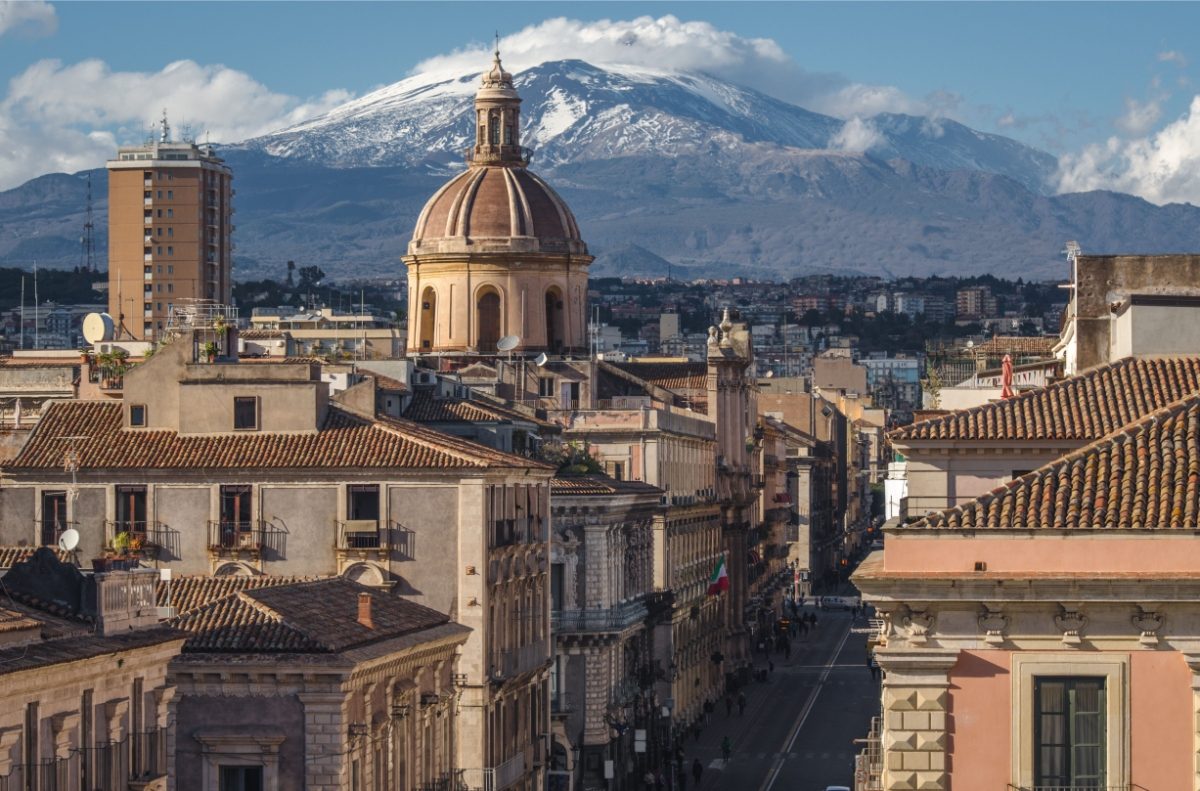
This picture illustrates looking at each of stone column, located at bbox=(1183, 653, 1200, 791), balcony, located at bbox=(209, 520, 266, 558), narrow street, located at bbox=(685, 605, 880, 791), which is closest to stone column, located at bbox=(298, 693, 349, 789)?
balcony, located at bbox=(209, 520, 266, 558)

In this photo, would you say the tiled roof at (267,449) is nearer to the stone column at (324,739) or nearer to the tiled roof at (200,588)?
the tiled roof at (200,588)

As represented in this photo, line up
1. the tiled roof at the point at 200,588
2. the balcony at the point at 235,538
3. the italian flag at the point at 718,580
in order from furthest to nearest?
the italian flag at the point at 718,580, the balcony at the point at 235,538, the tiled roof at the point at 200,588

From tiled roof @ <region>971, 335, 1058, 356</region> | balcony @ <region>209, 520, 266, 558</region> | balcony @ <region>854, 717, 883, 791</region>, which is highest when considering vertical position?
tiled roof @ <region>971, 335, 1058, 356</region>

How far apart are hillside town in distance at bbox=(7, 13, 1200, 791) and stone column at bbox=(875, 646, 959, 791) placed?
38 mm

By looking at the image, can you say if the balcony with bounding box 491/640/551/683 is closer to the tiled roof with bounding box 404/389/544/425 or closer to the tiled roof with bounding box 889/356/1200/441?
the tiled roof with bounding box 404/389/544/425

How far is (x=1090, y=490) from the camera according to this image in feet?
140

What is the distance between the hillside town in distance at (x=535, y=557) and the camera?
41.8 meters

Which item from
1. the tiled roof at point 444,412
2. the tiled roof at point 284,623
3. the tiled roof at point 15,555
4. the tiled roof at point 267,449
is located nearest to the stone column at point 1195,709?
the tiled roof at point 284,623

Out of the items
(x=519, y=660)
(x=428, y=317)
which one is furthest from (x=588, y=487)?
(x=428, y=317)

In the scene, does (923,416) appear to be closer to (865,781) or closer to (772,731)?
(865,781)

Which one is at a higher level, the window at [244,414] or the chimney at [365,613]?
the window at [244,414]

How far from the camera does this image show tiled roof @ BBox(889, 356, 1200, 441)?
53438 mm

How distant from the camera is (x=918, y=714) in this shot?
4203 centimetres

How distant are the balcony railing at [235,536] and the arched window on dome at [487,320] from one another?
6834 centimetres
